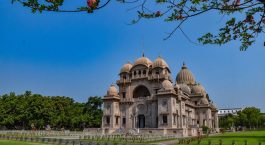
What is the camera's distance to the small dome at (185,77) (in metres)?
88.1

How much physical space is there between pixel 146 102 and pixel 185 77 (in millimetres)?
29598

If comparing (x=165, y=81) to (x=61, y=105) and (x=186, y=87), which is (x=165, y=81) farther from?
(x=61, y=105)

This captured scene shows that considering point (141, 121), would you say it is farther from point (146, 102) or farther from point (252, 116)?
point (252, 116)

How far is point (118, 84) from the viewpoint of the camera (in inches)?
2726

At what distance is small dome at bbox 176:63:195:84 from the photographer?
88.1 m

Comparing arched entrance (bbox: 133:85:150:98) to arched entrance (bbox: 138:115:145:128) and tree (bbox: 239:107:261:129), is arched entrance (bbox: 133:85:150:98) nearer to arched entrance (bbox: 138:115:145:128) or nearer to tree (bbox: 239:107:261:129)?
arched entrance (bbox: 138:115:145:128)

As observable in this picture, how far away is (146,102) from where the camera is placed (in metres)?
62.9

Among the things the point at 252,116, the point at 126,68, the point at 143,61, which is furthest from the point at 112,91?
the point at 252,116

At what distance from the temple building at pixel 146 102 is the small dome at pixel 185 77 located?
15298 millimetres

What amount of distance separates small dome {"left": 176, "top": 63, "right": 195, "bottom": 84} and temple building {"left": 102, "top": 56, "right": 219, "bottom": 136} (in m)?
15.3

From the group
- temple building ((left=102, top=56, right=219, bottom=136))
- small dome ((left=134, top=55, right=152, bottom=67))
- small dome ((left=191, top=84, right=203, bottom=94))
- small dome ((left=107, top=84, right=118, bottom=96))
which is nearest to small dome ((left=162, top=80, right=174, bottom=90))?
temple building ((left=102, top=56, right=219, bottom=136))

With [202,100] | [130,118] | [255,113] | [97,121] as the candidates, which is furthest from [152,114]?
[255,113]

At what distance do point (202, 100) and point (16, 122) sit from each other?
51.5 m

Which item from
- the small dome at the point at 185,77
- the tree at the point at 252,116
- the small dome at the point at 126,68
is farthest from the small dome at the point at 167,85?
the tree at the point at 252,116
